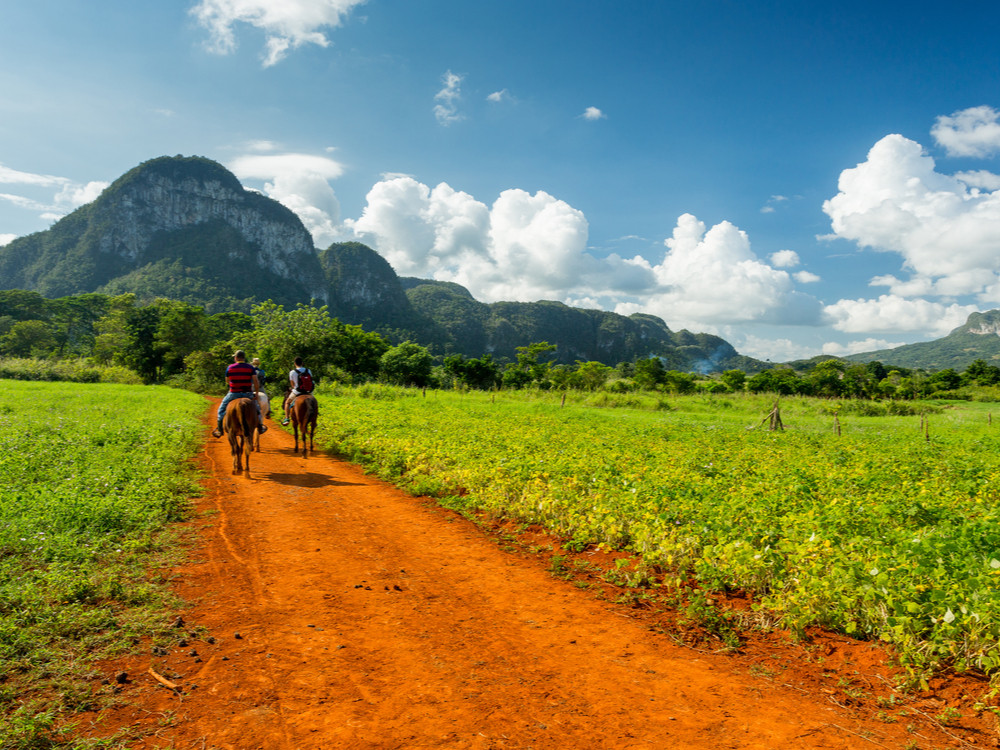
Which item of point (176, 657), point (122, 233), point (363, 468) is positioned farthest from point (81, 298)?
point (176, 657)

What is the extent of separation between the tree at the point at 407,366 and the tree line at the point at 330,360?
136mm

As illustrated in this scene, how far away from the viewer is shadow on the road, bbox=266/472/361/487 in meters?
10.1

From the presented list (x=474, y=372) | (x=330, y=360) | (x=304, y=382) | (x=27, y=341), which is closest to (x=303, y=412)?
(x=304, y=382)

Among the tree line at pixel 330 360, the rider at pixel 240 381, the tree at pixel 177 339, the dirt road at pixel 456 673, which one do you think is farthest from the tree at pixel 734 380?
the dirt road at pixel 456 673

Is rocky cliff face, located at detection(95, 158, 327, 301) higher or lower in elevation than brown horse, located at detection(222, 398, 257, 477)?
higher

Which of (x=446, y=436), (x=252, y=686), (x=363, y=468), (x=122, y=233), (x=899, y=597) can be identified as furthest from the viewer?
(x=122, y=233)

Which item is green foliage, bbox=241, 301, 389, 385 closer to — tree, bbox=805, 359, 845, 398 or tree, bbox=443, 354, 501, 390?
tree, bbox=443, 354, 501, 390

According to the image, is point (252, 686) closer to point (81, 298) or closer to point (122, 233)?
point (81, 298)

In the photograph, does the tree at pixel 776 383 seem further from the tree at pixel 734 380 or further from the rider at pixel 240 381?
the rider at pixel 240 381

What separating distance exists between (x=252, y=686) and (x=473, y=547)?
370cm

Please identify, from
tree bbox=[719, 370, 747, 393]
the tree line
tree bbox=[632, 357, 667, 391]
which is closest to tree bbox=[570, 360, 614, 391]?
the tree line

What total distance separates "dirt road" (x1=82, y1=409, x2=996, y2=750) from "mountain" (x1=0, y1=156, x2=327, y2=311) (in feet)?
485

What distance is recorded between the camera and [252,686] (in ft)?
11.9

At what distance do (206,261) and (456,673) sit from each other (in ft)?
588
